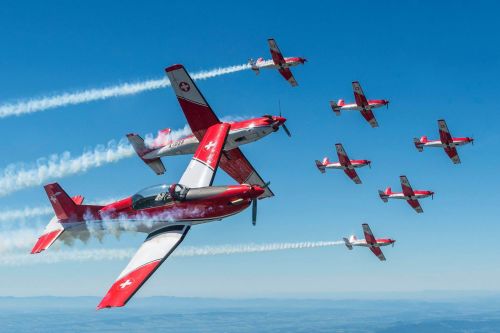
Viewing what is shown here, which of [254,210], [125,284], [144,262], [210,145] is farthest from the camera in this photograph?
[210,145]

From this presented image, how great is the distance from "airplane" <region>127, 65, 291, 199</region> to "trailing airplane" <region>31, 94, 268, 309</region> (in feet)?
33.3

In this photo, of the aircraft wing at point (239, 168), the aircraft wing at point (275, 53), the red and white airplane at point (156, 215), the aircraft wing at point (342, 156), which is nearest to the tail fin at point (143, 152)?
the aircraft wing at point (239, 168)

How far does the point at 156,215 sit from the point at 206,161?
7368 mm

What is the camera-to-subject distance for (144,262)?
29.4 m

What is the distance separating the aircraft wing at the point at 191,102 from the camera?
47844 mm

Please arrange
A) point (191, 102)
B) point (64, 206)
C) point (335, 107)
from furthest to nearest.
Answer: point (335, 107), point (191, 102), point (64, 206)

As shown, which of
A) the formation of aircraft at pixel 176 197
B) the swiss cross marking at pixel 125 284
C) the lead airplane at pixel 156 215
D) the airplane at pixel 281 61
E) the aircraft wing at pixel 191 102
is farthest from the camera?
the airplane at pixel 281 61

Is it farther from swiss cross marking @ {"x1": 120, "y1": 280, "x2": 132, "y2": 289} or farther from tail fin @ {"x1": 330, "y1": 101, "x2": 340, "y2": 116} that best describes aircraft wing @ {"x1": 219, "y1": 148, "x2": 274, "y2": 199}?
tail fin @ {"x1": 330, "y1": 101, "x2": 340, "y2": 116}

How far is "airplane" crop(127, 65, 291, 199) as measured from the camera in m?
46.3

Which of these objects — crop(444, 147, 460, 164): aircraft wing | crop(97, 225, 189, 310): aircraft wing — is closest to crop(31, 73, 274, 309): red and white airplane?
crop(97, 225, 189, 310): aircraft wing

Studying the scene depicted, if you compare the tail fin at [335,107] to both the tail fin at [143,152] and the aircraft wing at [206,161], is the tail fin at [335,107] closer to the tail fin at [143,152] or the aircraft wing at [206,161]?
the tail fin at [143,152]

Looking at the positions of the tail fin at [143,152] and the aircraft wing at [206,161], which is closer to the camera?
the aircraft wing at [206,161]

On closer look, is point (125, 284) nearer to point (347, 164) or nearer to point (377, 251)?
point (347, 164)

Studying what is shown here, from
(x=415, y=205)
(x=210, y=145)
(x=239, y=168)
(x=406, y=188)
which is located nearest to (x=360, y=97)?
(x=406, y=188)
